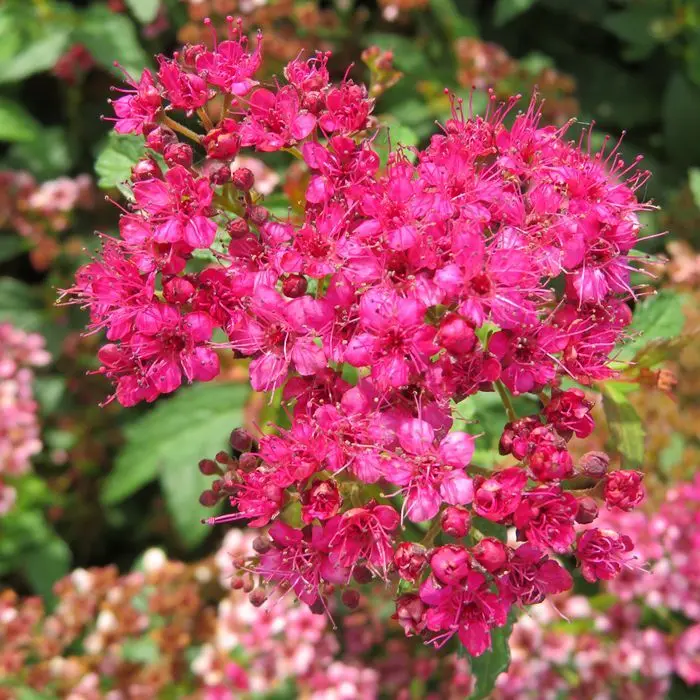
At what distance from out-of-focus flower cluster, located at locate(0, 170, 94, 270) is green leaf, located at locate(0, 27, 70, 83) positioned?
1.20 feet

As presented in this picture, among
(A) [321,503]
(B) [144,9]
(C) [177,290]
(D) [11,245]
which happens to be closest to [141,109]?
(C) [177,290]

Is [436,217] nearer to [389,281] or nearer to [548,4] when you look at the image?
[389,281]

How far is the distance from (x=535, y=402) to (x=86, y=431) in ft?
5.71

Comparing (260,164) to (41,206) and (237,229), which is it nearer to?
(41,206)

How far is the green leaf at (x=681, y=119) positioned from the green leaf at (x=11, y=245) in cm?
230

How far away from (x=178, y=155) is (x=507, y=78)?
1.64 m

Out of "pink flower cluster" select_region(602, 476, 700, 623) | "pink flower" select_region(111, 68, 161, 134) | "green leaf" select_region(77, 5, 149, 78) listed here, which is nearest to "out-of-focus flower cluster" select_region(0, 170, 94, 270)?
"green leaf" select_region(77, 5, 149, 78)

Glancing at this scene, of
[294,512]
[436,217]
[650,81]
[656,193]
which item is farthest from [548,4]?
[294,512]

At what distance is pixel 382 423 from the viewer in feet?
4.29

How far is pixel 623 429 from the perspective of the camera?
160 centimetres

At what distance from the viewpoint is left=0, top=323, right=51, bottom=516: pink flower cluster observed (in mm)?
2605

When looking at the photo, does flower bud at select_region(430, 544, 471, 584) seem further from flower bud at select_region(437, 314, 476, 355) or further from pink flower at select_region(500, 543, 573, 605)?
flower bud at select_region(437, 314, 476, 355)

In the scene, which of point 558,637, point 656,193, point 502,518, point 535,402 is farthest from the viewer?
point 656,193

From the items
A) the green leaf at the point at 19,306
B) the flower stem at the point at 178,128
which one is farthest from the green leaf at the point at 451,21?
the green leaf at the point at 19,306
